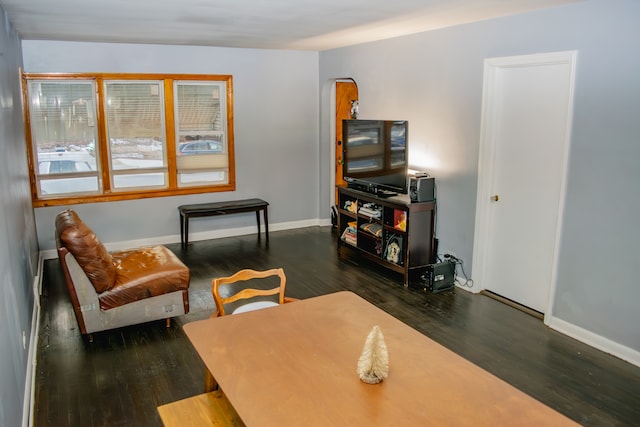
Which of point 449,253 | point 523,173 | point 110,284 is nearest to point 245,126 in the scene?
point 449,253

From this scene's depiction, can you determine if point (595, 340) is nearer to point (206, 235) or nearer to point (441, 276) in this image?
point (441, 276)

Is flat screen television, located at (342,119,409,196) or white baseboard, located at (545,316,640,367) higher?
flat screen television, located at (342,119,409,196)

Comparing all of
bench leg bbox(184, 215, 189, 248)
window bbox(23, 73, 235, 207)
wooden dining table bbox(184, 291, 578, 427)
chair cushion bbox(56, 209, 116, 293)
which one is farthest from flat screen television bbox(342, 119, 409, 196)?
wooden dining table bbox(184, 291, 578, 427)

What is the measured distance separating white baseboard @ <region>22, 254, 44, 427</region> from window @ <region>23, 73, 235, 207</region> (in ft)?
5.60

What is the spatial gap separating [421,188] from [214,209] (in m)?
2.76

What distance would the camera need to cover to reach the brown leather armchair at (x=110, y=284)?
12.3 feet

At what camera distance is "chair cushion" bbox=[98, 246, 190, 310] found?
3934mm

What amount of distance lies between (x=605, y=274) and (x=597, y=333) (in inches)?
17.8

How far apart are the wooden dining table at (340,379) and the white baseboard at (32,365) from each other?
121 centimetres

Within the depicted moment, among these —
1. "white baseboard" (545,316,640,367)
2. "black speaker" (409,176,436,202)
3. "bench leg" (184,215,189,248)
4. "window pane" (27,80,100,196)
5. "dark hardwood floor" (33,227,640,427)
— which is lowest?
"dark hardwood floor" (33,227,640,427)

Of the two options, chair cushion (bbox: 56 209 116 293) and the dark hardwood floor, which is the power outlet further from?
chair cushion (bbox: 56 209 116 293)

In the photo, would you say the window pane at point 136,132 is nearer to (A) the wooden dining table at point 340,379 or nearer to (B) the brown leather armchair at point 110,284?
(B) the brown leather armchair at point 110,284

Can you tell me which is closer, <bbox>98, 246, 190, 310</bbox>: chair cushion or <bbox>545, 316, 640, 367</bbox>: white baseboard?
<bbox>545, 316, 640, 367</bbox>: white baseboard

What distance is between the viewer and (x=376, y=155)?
18.4ft
